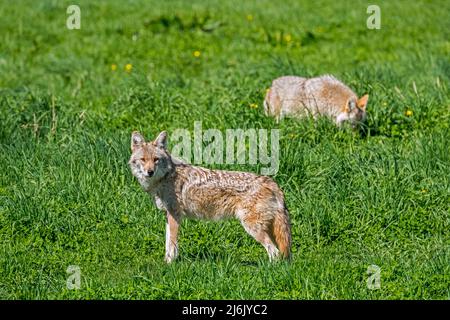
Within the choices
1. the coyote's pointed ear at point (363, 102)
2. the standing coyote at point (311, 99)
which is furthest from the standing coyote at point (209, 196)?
the coyote's pointed ear at point (363, 102)

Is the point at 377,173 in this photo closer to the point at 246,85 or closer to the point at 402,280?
the point at 402,280

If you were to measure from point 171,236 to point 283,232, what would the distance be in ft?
3.05

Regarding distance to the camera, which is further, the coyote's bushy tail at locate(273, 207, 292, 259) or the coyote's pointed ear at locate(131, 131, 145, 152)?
the coyote's pointed ear at locate(131, 131, 145, 152)

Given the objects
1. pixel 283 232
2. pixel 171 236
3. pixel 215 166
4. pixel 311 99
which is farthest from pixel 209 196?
pixel 311 99

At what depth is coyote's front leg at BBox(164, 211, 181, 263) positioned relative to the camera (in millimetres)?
7961

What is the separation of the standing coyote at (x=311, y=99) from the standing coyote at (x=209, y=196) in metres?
3.10

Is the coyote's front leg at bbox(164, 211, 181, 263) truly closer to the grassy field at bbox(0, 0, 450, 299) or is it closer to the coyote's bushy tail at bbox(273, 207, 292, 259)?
the grassy field at bbox(0, 0, 450, 299)

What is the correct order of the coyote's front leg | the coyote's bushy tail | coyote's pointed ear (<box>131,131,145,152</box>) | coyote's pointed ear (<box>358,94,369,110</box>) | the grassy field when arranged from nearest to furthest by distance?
the grassy field < the coyote's bushy tail < the coyote's front leg < coyote's pointed ear (<box>131,131,145,152</box>) < coyote's pointed ear (<box>358,94,369,110</box>)

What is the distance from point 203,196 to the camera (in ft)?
26.3

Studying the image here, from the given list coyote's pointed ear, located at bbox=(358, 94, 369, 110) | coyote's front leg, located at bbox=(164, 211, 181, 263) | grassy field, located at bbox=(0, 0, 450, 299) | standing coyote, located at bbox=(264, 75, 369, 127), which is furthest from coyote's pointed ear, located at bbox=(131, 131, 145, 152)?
coyote's pointed ear, located at bbox=(358, 94, 369, 110)

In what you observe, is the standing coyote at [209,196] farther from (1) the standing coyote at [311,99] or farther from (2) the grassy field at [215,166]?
(1) the standing coyote at [311,99]
